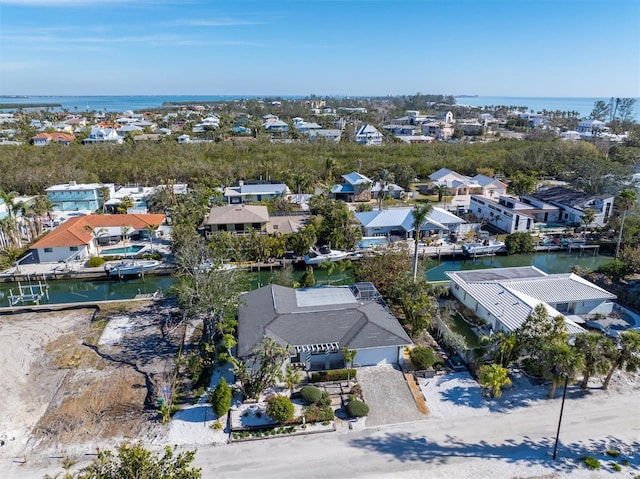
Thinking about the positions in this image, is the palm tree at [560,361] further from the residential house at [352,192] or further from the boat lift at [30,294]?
the residential house at [352,192]

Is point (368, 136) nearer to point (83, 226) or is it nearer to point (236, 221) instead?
point (236, 221)

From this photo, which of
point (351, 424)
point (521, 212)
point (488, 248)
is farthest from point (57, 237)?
point (521, 212)

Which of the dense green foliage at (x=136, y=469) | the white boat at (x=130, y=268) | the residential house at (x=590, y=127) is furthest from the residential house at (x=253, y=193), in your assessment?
the residential house at (x=590, y=127)

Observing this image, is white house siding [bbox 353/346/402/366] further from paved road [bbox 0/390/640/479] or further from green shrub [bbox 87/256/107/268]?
green shrub [bbox 87/256/107/268]

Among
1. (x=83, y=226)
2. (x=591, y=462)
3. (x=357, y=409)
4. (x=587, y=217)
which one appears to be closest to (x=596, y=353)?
(x=591, y=462)

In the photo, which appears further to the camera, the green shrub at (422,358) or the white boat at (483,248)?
the white boat at (483,248)

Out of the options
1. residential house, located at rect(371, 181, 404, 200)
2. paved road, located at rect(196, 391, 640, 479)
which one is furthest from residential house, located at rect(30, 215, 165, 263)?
residential house, located at rect(371, 181, 404, 200)

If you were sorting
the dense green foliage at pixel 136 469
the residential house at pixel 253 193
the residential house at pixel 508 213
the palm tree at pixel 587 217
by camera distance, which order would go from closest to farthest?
the dense green foliage at pixel 136 469 → the palm tree at pixel 587 217 → the residential house at pixel 508 213 → the residential house at pixel 253 193
